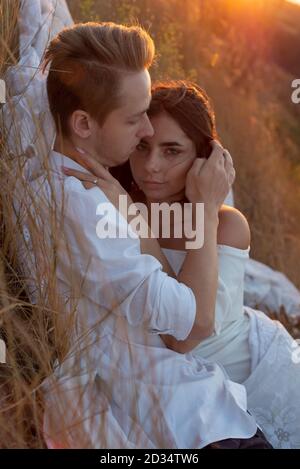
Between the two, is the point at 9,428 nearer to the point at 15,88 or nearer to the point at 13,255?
the point at 13,255

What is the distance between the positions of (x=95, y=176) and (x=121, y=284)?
0.40 meters

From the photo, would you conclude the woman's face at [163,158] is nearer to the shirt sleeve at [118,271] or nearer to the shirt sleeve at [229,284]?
the shirt sleeve at [229,284]

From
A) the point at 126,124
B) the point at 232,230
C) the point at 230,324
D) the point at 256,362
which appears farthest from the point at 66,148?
the point at 256,362

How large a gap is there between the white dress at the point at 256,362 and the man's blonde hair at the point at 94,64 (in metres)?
0.80

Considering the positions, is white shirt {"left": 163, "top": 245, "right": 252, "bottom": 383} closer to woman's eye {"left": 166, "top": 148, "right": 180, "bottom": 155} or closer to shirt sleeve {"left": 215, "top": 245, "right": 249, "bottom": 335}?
shirt sleeve {"left": 215, "top": 245, "right": 249, "bottom": 335}

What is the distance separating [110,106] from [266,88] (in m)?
9.72

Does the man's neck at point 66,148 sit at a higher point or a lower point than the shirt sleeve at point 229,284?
higher

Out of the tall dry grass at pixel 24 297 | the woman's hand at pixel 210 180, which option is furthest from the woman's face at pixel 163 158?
the tall dry grass at pixel 24 297

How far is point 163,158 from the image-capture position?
122 inches

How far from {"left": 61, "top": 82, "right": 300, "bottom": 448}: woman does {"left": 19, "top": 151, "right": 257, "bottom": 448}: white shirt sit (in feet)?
1.44

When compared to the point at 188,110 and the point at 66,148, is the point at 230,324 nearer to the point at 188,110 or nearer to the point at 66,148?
the point at 188,110

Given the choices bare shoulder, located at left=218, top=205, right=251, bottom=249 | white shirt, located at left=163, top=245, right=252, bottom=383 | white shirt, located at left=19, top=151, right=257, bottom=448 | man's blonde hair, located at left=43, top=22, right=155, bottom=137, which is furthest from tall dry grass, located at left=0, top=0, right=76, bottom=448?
bare shoulder, located at left=218, top=205, right=251, bottom=249

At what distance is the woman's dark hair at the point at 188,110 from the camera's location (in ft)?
10.2

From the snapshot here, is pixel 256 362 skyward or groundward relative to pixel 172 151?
groundward
